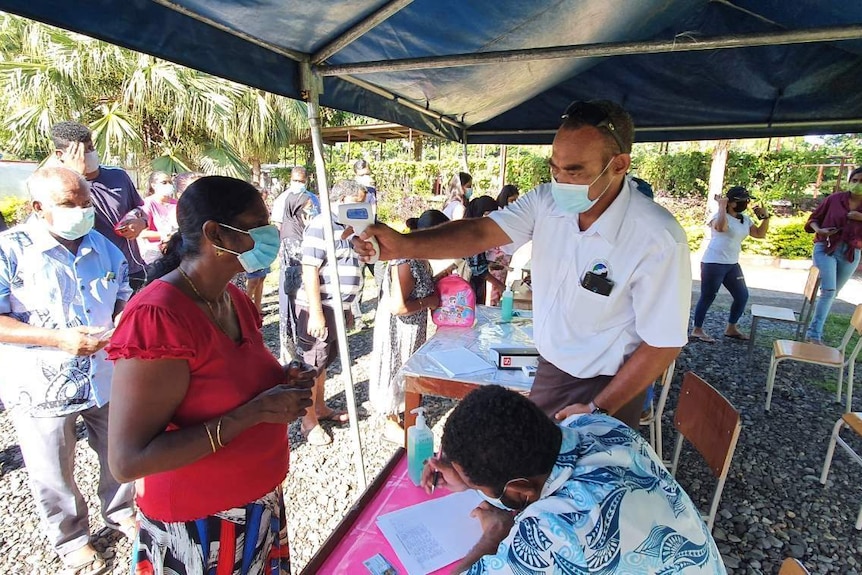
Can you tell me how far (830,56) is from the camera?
355cm

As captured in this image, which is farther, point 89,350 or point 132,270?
point 132,270

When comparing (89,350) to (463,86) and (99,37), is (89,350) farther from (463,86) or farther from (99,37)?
(463,86)

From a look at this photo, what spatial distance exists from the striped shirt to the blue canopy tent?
647 mm

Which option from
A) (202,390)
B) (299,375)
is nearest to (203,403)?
(202,390)

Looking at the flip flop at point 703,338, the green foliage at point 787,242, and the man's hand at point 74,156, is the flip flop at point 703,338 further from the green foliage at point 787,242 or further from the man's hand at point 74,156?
the green foliage at point 787,242

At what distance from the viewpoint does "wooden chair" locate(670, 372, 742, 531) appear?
1.95 metres

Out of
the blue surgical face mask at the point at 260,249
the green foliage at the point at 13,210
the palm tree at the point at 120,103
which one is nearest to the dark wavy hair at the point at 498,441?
the blue surgical face mask at the point at 260,249

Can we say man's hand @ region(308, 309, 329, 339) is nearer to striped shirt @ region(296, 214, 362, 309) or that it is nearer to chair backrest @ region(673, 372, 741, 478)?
striped shirt @ region(296, 214, 362, 309)

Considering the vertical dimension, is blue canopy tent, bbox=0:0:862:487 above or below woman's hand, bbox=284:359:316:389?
above

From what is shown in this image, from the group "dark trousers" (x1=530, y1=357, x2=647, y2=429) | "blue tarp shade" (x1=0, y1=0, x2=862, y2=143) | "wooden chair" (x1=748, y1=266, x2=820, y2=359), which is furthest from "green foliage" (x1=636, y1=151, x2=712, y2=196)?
"dark trousers" (x1=530, y1=357, x2=647, y2=429)

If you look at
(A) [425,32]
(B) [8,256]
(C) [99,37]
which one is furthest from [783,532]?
(B) [8,256]

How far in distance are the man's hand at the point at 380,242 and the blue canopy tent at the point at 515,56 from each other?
723 millimetres

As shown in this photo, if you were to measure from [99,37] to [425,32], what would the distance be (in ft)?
4.42

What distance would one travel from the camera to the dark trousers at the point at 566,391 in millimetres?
1810
